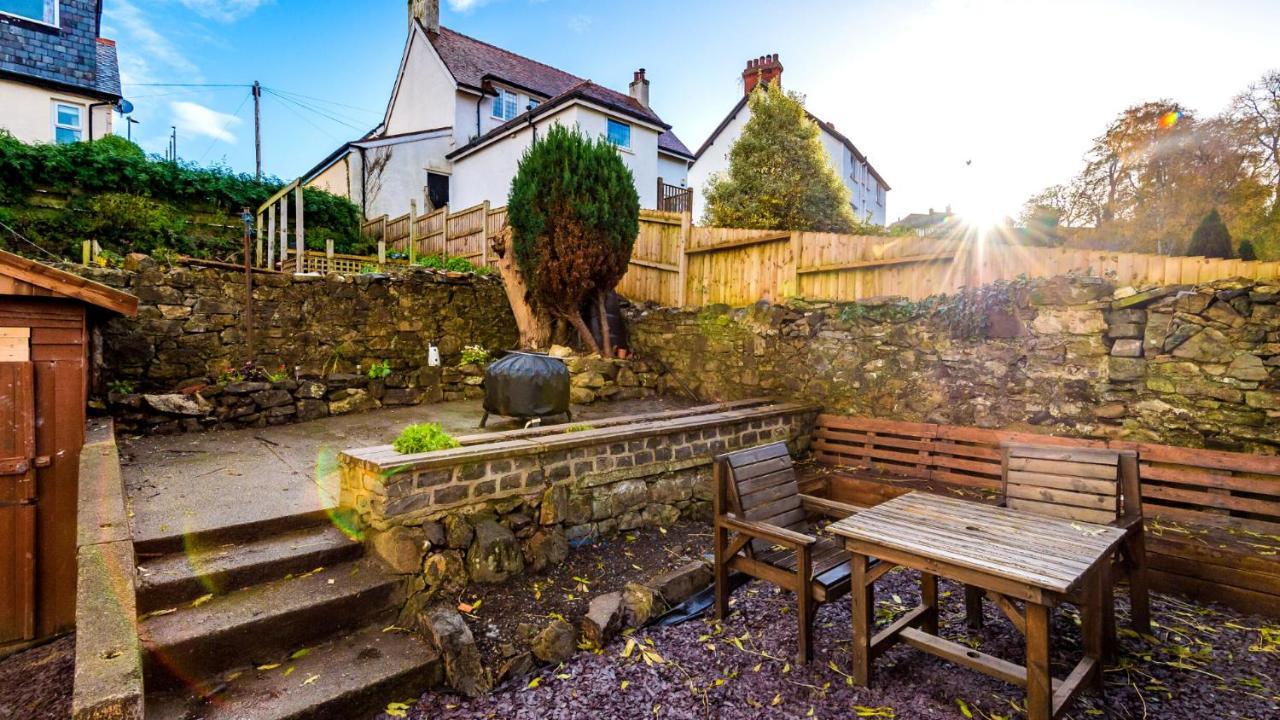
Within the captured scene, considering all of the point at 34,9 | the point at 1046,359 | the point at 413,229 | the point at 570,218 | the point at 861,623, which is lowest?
the point at 861,623

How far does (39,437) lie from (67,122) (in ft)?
Result: 51.0

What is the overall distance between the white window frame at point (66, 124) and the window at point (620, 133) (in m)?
12.8

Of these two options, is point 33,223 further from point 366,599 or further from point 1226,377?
point 1226,377

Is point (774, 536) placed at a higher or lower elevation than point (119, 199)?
lower

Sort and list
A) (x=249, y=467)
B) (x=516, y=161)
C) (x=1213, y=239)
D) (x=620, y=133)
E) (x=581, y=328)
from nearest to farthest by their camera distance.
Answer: (x=249, y=467) → (x=1213, y=239) → (x=581, y=328) → (x=516, y=161) → (x=620, y=133)

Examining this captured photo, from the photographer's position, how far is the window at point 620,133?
52.7ft

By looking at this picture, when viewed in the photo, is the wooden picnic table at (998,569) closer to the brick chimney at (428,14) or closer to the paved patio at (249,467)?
the paved patio at (249,467)

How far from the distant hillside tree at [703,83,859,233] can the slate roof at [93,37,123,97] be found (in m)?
15.6

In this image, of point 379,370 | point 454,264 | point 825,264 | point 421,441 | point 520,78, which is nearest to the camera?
point 421,441

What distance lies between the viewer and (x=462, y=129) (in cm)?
1708

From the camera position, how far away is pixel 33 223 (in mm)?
10375

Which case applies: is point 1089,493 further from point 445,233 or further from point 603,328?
point 445,233

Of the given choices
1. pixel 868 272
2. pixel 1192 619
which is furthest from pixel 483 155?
pixel 1192 619

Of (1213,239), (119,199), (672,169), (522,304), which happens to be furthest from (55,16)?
(1213,239)
